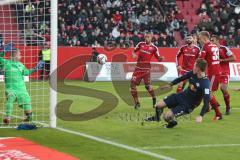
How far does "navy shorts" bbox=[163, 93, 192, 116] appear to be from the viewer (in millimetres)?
A: 11727

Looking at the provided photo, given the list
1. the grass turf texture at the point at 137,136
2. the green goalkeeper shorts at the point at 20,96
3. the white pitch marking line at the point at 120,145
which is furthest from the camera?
the green goalkeeper shorts at the point at 20,96

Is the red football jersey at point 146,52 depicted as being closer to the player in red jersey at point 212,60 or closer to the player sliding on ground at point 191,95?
the player in red jersey at point 212,60

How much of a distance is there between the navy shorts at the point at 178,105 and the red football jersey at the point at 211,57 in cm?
300

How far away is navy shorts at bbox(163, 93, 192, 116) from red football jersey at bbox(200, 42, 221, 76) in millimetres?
2995

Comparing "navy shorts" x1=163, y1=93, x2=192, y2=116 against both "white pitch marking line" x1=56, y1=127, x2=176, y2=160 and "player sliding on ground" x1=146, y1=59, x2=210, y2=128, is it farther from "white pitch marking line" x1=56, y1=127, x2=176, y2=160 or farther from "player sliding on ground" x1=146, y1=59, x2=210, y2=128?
"white pitch marking line" x1=56, y1=127, x2=176, y2=160

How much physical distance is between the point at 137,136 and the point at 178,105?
4.62ft

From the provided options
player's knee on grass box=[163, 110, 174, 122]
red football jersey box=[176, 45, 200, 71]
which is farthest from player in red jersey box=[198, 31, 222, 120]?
player's knee on grass box=[163, 110, 174, 122]

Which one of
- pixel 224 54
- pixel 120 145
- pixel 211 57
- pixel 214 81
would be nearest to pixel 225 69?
pixel 224 54

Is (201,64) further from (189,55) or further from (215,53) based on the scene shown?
(189,55)

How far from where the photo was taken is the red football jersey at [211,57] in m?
14.6

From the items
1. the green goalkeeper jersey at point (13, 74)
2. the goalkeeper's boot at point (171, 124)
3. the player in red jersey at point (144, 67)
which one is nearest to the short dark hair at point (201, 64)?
the goalkeeper's boot at point (171, 124)

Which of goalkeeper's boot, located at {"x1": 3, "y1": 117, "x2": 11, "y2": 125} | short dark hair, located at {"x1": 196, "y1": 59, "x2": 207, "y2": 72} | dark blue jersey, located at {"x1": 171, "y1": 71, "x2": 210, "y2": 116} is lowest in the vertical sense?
goalkeeper's boot, located at {"x1": 3, "y1": 117, "x2": 11, "y2": 125}

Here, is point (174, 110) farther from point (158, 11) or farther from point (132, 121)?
point (158, 11)

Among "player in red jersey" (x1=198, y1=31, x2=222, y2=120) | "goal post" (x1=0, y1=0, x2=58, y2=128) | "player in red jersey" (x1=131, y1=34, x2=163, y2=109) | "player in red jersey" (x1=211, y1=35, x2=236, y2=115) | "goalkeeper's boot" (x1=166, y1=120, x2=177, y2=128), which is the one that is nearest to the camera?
"goal post" (x1=0, y1=0, x2=58, y2=128)
